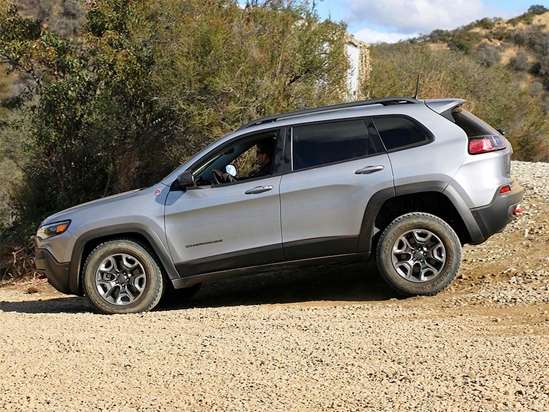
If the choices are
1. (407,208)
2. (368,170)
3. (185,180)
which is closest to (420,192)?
(407,208)

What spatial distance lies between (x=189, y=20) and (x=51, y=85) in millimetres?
3436

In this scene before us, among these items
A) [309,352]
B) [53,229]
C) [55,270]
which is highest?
[53,229]

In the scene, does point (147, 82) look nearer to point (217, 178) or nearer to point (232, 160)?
point (232, 160)

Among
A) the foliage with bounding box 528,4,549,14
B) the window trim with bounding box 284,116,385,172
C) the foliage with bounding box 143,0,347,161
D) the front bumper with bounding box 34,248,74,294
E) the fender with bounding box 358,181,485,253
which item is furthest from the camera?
the foliage with bounding box 528,4,549,14

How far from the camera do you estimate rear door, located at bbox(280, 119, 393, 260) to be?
270 inches

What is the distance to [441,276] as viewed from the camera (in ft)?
22.5

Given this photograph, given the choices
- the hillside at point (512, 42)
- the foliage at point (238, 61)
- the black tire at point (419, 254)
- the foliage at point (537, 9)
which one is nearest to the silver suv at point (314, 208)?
the black tire at point (419, 254)

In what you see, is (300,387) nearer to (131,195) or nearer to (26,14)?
(131,195)

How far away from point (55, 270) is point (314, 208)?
2850 mm

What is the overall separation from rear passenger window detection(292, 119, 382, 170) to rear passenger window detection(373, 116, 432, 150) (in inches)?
5.3

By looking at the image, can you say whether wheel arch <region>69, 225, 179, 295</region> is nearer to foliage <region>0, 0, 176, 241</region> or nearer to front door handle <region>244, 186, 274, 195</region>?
front door handle <region>244, 186, 274, 195</region>

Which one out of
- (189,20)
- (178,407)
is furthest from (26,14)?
(178,407)

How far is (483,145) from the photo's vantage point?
267 inches

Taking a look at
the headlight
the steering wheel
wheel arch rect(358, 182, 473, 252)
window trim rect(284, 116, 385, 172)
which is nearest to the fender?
wheel arch rect(358, 182, 473, 252)
